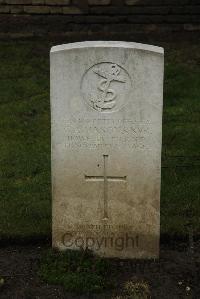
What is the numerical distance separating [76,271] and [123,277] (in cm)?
34

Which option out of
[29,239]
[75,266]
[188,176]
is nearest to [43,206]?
[29,239]

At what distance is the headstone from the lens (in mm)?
4449

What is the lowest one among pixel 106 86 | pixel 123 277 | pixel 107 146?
pixel 123 277

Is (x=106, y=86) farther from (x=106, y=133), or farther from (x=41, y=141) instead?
(x=41, y=141)

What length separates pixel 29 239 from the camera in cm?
522

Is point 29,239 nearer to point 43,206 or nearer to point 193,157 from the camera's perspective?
point 43,206

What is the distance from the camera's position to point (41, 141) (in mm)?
7105

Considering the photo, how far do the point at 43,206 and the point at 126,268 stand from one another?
1205 millimetres

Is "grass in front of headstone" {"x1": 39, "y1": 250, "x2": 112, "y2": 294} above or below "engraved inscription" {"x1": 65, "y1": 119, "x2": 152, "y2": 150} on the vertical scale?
below

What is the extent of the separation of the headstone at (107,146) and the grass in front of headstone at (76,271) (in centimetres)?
9

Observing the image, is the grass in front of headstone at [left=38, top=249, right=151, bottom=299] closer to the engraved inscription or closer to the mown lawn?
the mown lawn

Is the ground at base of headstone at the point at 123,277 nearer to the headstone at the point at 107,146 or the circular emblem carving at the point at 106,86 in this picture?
the headstone at the point at 107,146

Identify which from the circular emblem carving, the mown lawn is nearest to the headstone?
the circular emblem carving

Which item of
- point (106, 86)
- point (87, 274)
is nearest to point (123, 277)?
point (87, 274)
